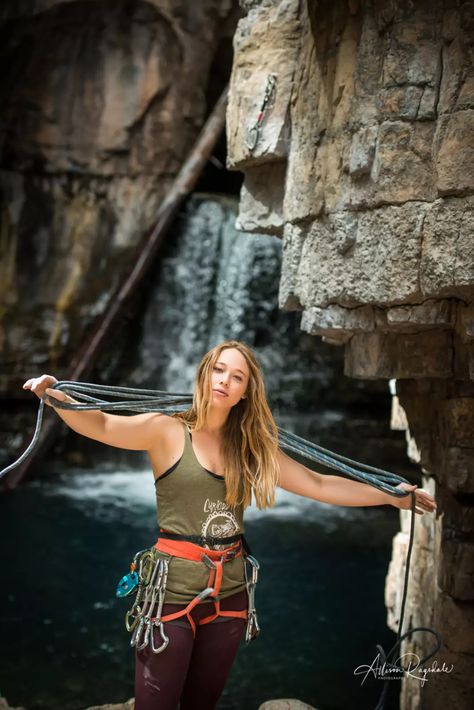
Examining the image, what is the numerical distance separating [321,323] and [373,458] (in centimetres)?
596

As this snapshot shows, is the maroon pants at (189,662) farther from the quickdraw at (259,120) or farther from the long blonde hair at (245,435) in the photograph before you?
the quickdraw at (259,120)

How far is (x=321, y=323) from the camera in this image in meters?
3.02

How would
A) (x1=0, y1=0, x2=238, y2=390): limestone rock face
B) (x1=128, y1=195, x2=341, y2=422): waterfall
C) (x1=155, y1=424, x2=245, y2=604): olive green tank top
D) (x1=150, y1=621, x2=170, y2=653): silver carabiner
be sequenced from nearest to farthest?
(x1=150, y1=621, x2=170, y2=653): silver carabiner → (x1=155, y1=424, x2=245, y2=604): olive green tank top → (x1=128, y1=195, x2=341, y2=422): waterfall → (x1=0, y1=0, x2=238, y2=390): limestone rock face

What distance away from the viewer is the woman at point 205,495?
2.33m

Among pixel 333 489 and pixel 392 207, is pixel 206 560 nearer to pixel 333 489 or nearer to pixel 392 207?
pixel 333 489

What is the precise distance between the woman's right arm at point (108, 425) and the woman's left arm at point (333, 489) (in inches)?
17.2

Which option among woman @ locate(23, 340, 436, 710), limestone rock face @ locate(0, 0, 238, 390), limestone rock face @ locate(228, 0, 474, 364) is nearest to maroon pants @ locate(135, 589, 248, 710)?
woman @ locate(23, 340, 436, 710)

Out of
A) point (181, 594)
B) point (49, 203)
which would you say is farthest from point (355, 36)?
point (49, 203)

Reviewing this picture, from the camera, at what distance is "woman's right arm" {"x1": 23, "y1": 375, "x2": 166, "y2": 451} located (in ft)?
7.86

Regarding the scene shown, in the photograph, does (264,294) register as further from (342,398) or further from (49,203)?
(49,203)

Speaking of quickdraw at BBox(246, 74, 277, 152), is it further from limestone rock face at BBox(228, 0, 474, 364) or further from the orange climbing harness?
the orange climbing harness

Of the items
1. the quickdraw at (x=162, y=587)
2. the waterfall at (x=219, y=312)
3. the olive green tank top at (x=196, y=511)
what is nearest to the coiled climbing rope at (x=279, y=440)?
the olive green tank top at (x=196, y=511)

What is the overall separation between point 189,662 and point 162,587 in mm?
262

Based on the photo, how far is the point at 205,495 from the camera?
7.96 ft
